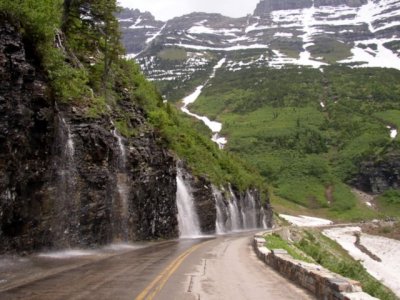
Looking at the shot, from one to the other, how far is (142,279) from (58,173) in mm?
10303

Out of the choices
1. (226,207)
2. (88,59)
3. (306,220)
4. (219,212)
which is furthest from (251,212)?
(88,59)

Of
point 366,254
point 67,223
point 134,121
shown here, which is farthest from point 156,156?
point 366,254

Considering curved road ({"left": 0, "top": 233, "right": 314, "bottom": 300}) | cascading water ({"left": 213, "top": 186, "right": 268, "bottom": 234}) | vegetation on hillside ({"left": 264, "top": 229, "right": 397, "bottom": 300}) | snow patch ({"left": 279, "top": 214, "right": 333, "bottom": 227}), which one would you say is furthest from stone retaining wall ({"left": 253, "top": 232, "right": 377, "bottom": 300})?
snow patch ({"left": 279, "top": 214, "right": 333, "bottom": 227})

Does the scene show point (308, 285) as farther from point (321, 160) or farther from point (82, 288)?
point (321, 160)

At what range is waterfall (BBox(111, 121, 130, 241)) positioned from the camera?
28969 mm

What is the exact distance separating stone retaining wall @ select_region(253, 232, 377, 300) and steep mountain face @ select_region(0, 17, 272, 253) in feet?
32.5

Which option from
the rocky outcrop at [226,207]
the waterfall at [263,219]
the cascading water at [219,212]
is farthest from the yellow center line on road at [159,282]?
the waterfall at [263,219]

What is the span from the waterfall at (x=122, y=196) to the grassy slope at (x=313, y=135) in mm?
95156

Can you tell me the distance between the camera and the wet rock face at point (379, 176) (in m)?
143

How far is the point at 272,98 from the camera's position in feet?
615

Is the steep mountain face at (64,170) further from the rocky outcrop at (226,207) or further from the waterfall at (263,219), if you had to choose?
the waterfall at (263,219)

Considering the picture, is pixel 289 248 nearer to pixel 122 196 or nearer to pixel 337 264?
pixel 337 264

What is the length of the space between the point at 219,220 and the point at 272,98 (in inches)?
5380

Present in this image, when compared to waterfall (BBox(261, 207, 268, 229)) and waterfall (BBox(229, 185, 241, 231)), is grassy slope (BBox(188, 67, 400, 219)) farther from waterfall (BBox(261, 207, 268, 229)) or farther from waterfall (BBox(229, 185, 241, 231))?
waterfall (BBox(229, 185, 241, 231))
